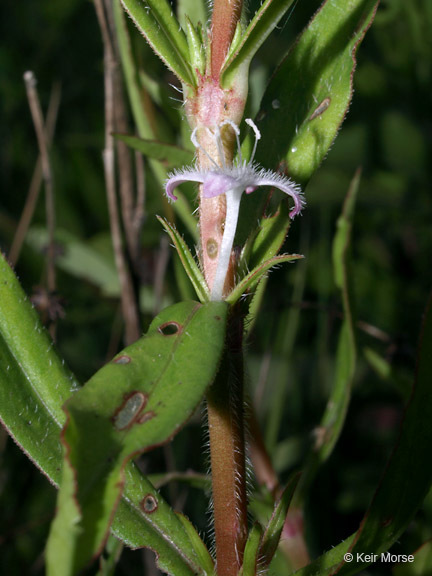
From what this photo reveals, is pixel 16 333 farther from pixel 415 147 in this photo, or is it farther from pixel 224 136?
pixel 415 147

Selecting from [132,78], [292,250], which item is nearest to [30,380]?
[132,78]

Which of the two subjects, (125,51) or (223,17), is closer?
(223,17)

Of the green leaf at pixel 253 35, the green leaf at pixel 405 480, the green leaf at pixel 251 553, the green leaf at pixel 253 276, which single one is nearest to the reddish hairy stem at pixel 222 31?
the green leaf at pixel 253 35

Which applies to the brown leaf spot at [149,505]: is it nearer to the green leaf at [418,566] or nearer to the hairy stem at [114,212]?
the green leaf at [418,566]

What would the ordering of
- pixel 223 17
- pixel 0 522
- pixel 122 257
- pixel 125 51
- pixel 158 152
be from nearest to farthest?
pixel 223 17, pixel 158 152, pixel 125 51, pixel 122 257, pixel 0 522

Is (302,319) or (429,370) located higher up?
(429,370)

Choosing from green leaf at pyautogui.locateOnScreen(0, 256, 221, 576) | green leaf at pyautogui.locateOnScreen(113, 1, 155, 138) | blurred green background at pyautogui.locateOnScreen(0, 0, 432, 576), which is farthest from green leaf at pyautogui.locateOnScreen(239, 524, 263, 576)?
green leaf at pyautogui.locateOnScreen(113, 1, 155, 138)

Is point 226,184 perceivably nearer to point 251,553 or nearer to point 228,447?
point 228,447

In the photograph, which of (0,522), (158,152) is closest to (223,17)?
(158,152)
